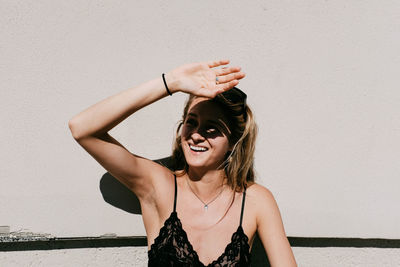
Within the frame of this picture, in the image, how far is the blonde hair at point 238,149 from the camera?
204 centimetres

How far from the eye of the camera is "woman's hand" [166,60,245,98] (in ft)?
5.63

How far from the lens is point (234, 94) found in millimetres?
1992

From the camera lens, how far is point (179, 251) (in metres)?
1.95

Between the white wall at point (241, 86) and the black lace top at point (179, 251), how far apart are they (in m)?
0.36

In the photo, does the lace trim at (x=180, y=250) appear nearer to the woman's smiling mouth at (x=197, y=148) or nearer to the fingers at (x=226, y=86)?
the woman's smiling mouth at (x=197, y=148)

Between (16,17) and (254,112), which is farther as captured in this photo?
(254,112)

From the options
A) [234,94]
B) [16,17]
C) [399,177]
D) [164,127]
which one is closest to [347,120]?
[399,177]

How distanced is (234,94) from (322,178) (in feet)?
2.69

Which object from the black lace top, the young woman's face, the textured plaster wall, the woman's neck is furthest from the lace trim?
the textured plaster wall

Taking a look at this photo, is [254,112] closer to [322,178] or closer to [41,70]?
[322,178]

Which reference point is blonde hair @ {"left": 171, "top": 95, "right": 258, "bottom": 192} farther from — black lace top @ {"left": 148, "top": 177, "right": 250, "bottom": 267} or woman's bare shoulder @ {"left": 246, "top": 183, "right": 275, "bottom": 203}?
black lace top @ {"left": 148, "top": 177, "right": 250, "bottom": 267}

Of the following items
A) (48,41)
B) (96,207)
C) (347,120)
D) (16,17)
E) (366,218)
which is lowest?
(366,218)

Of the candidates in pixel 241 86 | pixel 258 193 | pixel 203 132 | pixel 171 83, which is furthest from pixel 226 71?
pixel 258 193

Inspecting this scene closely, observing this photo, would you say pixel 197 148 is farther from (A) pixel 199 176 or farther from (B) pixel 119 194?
(B) pixel 119 194
